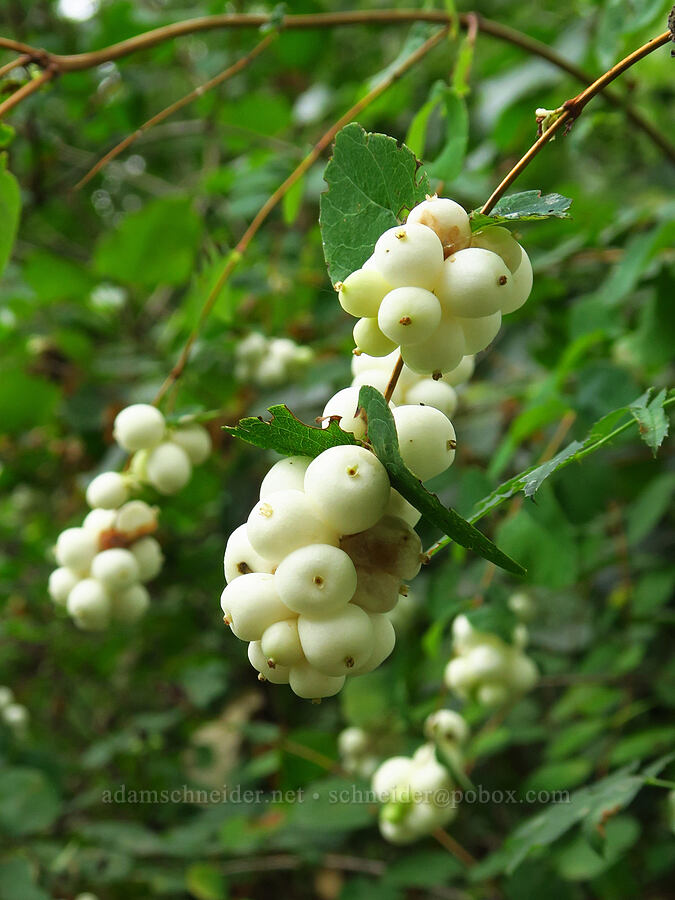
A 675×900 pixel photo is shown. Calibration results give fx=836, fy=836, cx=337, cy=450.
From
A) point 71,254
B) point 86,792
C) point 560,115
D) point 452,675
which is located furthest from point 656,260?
point 71,254

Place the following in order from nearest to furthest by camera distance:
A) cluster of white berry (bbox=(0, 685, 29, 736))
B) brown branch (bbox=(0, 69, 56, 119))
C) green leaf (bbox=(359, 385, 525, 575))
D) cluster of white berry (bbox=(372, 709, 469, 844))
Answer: green leaf (bbox=(359, 385, 525, 575))
brown branch (bbox=(0, 69, 56, 119))
cluster of white berry (bbox=(372, 709, 469, 844))
cluster of white berry (bbox=(0, 685, 29, 736))

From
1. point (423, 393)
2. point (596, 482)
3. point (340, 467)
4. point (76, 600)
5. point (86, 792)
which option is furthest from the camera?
point (86, 792)

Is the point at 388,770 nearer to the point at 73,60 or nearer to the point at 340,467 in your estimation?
the point at 340,467

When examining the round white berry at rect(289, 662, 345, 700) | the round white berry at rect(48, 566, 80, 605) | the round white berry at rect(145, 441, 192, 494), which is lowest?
the round white berry at rect(289, 662, 345, 700)

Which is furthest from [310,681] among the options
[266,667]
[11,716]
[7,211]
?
[11,716]

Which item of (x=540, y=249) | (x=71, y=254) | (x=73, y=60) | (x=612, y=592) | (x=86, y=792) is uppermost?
(x=71, y=254)

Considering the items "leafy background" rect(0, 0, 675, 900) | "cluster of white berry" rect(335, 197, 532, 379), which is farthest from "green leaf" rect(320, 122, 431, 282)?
"leafy background" rect(0, 0, 675, 900)

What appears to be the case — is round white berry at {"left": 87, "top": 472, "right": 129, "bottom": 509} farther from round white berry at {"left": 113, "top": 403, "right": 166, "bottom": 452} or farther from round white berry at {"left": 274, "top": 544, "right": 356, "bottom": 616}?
round white berry at {"left": 274, "top": 544, "right": 356, "bottom": 616}
